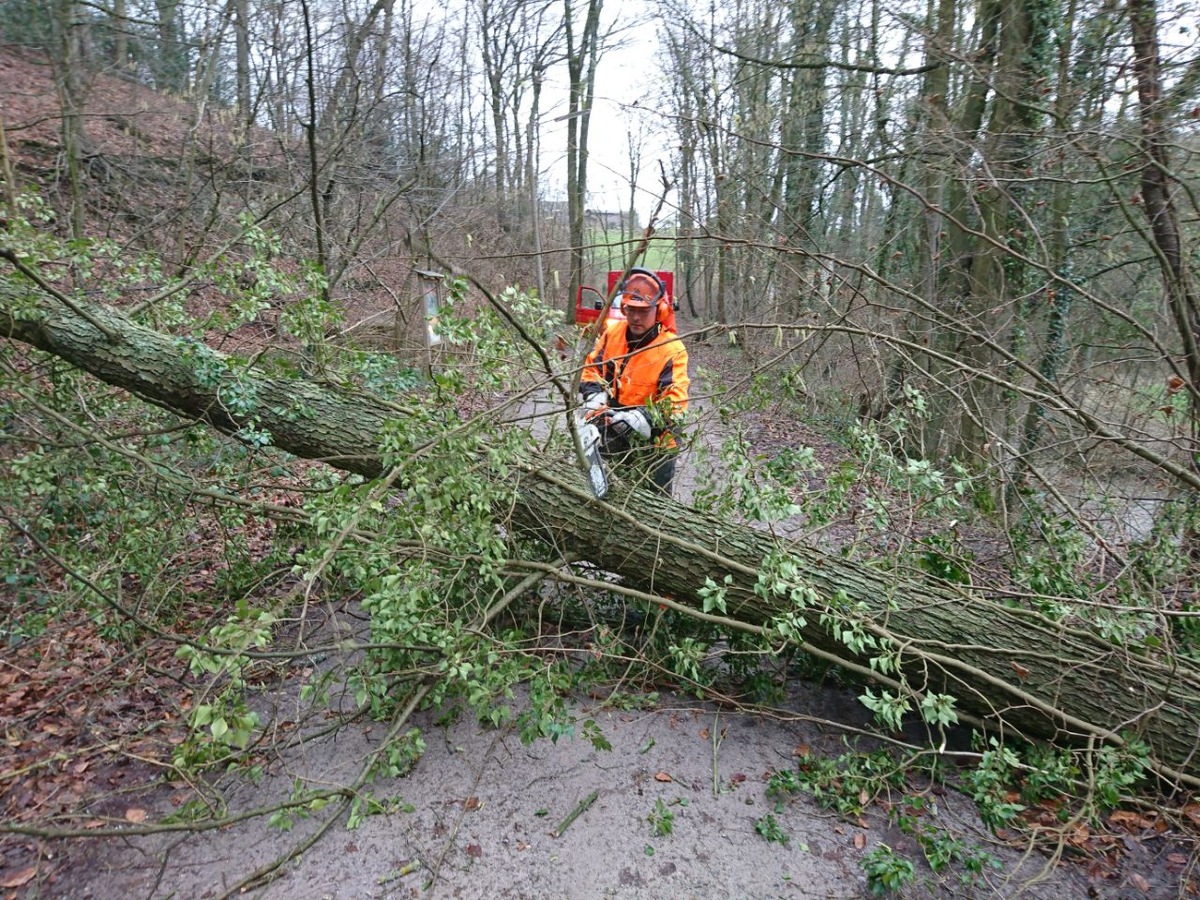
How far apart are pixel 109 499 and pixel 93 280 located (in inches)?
68.1

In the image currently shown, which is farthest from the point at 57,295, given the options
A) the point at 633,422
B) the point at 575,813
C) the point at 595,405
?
the point at 575,813

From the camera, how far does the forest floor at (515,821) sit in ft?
8.77

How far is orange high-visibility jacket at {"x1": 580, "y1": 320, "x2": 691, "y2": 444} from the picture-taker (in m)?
4.03

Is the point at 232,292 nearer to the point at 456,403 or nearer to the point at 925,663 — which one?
the point at 456,403

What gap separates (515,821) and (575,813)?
0.85 feet

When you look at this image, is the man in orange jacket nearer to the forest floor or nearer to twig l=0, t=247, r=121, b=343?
the forest floor

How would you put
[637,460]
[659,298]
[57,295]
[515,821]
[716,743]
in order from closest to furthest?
[515,821] < [716,743] < [57,295] < [637,460] < [659,298]

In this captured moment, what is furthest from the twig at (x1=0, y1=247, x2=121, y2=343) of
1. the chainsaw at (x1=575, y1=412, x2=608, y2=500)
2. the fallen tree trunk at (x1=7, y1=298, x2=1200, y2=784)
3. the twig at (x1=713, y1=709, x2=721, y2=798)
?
the twig at (x1=713, y1=709, x2=721, y2=798)

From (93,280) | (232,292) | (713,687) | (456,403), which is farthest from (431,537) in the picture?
(93,280)

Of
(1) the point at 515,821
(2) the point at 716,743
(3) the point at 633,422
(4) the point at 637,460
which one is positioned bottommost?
(1) the point at 515,821

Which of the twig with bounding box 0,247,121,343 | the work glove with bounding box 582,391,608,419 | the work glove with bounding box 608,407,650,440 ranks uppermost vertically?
the twig with bounding box 0,247,121,343

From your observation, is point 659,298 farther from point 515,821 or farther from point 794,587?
point 515,821

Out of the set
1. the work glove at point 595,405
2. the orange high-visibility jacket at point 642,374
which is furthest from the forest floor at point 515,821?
the orange high-visibility jacket at point 642,374

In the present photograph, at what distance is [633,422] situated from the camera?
12.6 feet
